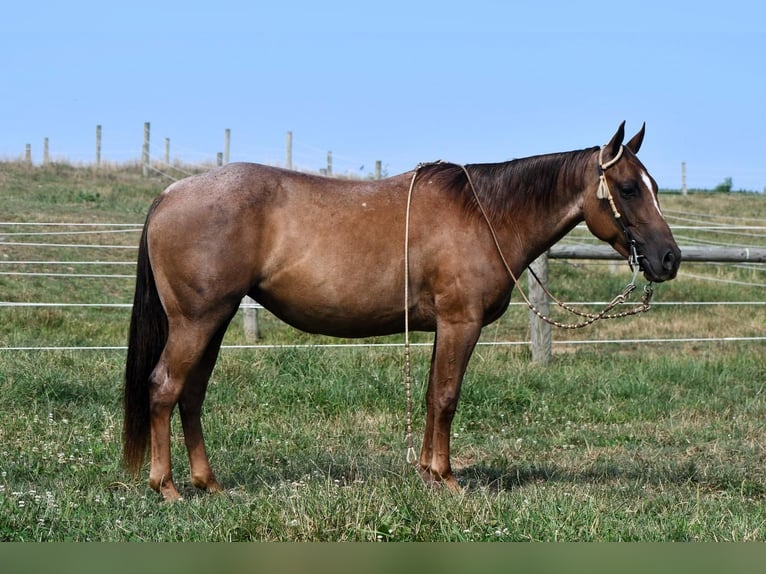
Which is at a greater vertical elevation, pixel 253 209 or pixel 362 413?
pixel 253 209

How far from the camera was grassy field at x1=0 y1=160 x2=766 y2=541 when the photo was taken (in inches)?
161

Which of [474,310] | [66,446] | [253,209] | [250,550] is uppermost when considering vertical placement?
[253,209]

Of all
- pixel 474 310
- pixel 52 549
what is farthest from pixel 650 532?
pixel 52 549

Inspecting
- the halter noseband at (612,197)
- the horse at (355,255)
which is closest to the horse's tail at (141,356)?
the horse at (355,255)

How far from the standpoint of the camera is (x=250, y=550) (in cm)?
338

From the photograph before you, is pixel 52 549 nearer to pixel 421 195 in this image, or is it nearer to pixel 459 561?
pixel 459 561

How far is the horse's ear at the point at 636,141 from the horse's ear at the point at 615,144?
0.14 metres

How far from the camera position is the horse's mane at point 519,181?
5.41 m

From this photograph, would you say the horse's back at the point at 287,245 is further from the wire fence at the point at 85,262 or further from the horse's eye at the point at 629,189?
the wire fence at the point at 85,262

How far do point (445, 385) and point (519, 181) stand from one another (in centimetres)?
133

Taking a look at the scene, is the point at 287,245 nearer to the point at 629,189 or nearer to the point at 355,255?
the point at 355,255

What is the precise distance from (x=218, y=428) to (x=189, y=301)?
1.73m

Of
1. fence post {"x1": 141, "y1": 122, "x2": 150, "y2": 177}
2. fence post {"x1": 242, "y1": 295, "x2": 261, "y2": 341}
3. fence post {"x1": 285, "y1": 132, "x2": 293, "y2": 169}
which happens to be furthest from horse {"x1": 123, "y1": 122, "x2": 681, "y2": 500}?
fence post {"x1": 141, "y1": 122, "x2": 150, "y2": 177}

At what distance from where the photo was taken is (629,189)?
17.1 feet
